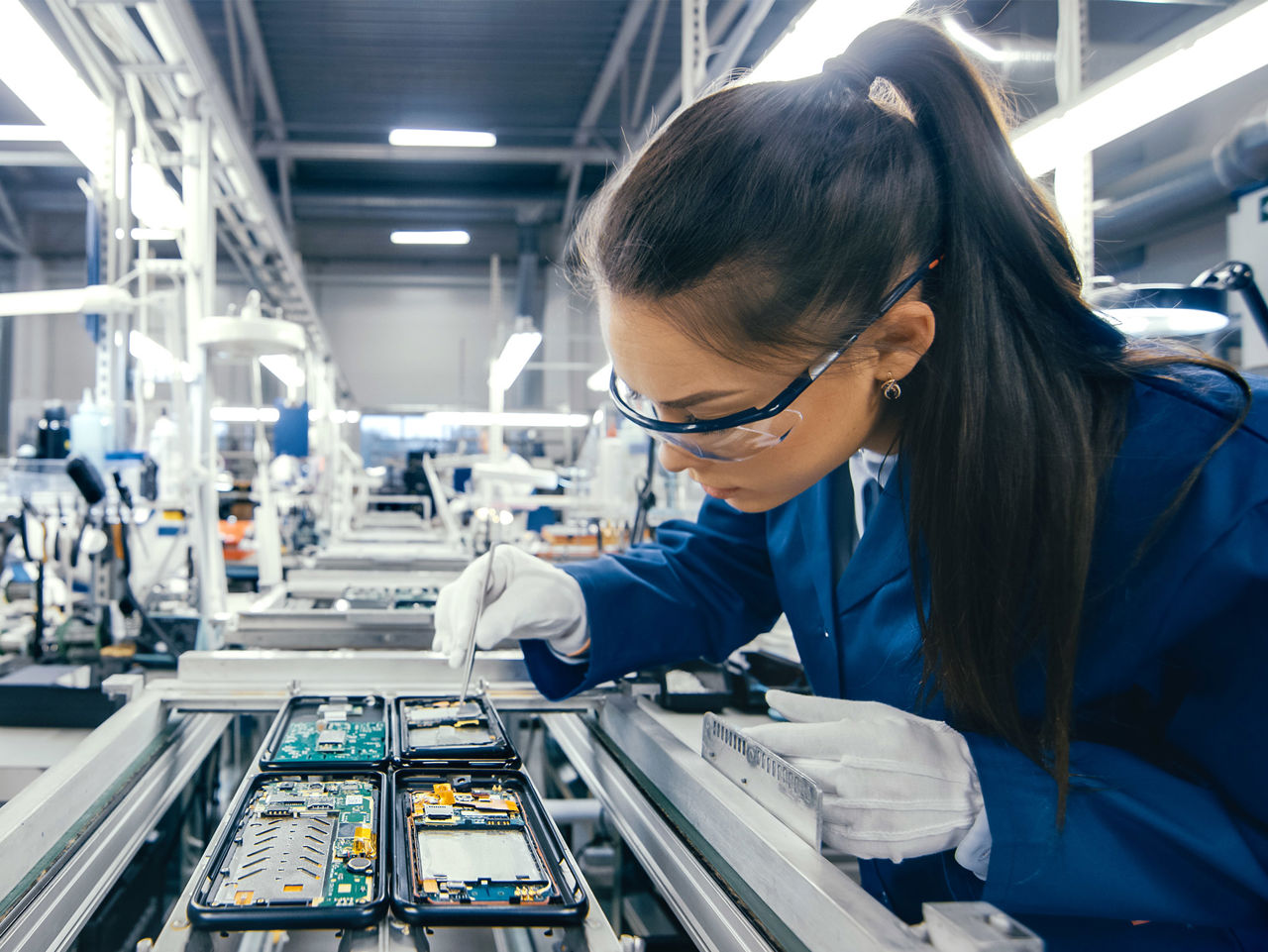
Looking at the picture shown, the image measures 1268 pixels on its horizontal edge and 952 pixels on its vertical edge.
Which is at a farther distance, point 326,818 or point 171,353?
point 171,353

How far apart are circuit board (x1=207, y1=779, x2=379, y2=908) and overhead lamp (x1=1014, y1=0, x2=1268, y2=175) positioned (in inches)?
45.6

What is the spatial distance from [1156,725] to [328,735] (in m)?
0.93

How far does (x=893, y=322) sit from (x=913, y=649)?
35 centimetres

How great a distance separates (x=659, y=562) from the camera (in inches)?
49.9

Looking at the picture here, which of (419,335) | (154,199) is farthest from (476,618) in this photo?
(419,335)

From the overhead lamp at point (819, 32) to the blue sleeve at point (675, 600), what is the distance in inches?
33.0

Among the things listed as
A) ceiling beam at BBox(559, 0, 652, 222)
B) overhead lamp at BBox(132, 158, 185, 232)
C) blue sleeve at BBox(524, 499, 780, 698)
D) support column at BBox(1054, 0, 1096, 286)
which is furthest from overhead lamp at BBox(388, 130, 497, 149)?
blue sleeve at BBox(524, 499, 780, 698)

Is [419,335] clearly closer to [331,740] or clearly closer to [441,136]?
[441,136]

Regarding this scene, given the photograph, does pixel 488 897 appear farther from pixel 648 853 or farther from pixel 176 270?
pixel 176 270

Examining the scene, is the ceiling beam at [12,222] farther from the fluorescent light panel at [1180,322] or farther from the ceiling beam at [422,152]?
the fluorescent light panel at [1180,322]

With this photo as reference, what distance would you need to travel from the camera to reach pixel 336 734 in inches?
40.9

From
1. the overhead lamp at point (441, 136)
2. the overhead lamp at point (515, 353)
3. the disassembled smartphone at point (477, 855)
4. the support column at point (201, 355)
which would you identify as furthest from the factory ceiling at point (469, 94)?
the disassembled smartphone at point (477, 855)

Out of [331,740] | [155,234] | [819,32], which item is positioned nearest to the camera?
[331,740]

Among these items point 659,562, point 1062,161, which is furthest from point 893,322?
point 1062,161
